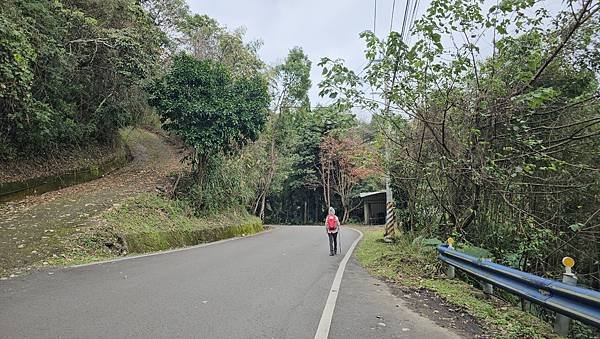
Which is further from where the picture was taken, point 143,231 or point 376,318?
point 143,231

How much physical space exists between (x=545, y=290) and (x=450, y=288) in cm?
265

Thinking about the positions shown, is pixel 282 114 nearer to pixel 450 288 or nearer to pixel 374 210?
pixel 374 210

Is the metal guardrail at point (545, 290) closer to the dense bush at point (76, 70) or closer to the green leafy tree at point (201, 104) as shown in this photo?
the dense bush at point (76, 70)

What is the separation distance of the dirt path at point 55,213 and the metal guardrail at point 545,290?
331 inches

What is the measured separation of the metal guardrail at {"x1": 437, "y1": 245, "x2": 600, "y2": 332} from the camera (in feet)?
12.6

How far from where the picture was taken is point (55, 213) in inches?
475

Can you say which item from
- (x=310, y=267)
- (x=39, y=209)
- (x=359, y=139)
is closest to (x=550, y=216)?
(x=310, y=267)

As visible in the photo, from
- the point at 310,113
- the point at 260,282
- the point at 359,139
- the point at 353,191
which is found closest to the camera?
the point at 260,282

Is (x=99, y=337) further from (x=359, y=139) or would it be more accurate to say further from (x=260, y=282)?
(x=359, y=139)

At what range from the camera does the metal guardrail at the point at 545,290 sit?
151 inches

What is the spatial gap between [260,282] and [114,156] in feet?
58.4

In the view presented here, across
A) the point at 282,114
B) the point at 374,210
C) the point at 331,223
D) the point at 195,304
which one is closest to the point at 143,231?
the point at 331,223

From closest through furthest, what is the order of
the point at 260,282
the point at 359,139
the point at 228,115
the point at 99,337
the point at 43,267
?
the point at 99,337 < the point at 260,282 < the point at 43,267 < the point at 228,115 < the point at 359,139

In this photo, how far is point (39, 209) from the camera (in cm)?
1257
